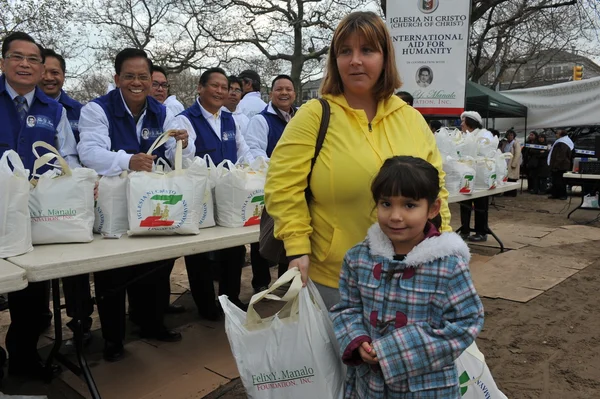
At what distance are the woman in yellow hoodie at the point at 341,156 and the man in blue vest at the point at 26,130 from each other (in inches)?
65.4

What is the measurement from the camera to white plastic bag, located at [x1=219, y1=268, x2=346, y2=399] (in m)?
1.67

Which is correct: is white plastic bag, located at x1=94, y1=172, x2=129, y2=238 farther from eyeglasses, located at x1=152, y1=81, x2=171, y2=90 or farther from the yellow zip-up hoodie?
eyeglasses, located at x1=152, y1=81, x2=171, y2=90

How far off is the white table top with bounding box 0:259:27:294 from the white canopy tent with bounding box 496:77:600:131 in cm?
1287

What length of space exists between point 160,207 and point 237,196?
52 centimetres

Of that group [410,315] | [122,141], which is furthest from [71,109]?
[410,315]

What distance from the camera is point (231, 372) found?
3043mm

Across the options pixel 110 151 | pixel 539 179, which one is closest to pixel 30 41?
pixel 110 151

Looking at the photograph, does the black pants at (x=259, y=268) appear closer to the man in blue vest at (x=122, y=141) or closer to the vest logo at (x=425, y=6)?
the man in blue vest at (x=122, y=141)

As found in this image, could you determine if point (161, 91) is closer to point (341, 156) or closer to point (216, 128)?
Answer: point (216, 128)

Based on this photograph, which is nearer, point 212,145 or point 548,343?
point 548,343

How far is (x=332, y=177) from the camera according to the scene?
174 cm

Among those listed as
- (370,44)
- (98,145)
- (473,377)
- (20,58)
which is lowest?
(473,377)

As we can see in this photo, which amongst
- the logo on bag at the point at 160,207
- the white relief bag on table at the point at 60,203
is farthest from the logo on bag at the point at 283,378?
the white relief bag on table at the point at 60,203

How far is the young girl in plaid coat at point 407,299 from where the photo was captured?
1.48 m
